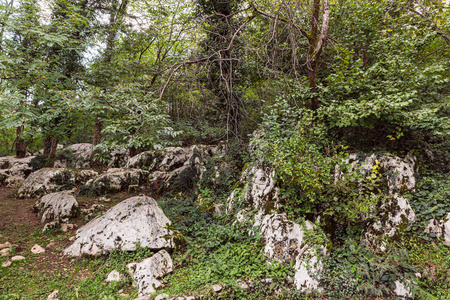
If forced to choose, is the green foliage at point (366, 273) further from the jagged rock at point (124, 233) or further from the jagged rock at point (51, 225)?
the jagged rock at point (51, 225)

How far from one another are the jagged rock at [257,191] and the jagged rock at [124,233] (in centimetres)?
194

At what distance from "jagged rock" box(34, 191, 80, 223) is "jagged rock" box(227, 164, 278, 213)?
5108 millimetres

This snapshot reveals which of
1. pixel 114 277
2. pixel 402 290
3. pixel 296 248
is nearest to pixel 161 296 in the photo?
pixel 114 277

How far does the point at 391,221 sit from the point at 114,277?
575cm

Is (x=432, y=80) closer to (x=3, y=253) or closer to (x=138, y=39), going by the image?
(x=138, y=39)

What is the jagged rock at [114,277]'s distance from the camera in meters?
3.81

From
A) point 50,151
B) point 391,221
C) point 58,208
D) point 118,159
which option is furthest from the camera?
point 118,159

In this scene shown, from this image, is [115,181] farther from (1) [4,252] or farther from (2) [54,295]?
(2) [54,295]

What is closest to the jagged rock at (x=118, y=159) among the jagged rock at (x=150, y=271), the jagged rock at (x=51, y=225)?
the jagged rock at (x=51, y=225)

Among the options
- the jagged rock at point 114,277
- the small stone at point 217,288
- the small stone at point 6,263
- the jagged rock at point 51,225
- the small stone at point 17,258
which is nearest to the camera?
the small stone at point 217,288

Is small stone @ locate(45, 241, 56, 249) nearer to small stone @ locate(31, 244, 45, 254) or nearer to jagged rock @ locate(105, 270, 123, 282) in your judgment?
small stone @ locate(31, 244, 45, 254)

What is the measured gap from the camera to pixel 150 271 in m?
3.79

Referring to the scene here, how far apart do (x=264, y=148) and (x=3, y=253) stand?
654cm

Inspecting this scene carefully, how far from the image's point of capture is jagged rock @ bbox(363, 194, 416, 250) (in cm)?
386
